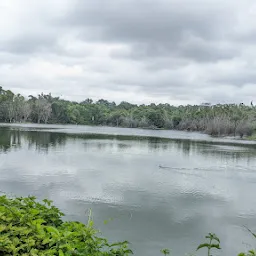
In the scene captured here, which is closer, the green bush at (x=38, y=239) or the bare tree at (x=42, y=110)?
the green bush at (x=38, y=239)

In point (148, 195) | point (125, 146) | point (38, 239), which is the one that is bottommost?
point (148, 195)

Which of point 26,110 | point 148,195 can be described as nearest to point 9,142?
point 148,195

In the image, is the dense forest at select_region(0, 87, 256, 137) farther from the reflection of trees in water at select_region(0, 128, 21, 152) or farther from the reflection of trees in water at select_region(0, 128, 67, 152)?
the reflection of trees in water at select_region(0, 128, 21, 152)

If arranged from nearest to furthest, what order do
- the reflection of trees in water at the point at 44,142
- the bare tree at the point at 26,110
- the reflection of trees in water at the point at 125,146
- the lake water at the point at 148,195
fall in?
1. the lake water at the point at 148,195
2. the reflection of trees in water at the point at 44,142
3. the reflection of trees in water at the point at 125,146
4. the bare tree at the point at 26,110

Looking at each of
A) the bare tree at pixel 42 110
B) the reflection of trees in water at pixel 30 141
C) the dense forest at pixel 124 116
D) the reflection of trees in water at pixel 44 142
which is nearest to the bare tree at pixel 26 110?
the dense forest at pixel 124 116

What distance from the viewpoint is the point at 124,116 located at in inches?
3964

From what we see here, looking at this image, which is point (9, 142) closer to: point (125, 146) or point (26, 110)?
point (125, 146)

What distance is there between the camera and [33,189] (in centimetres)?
1198

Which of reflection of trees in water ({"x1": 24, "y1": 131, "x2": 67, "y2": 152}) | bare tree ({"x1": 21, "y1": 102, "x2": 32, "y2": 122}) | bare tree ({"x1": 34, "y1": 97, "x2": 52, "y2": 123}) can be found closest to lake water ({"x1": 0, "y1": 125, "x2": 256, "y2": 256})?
reflection of trees in water ({"x1": 24, "y1": 131, "x2": 67, "y2": 152})

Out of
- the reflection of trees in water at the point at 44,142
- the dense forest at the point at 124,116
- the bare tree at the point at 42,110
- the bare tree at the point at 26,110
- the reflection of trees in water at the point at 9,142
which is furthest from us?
the bare tree at the point at 42,110

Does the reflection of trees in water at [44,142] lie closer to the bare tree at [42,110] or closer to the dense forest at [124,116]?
the dense forest at [124,116]

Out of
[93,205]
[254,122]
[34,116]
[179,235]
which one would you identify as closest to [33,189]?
[93,205]

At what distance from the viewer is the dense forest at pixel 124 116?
6988 cm

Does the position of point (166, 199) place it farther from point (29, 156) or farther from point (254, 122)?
point (254, 122)
